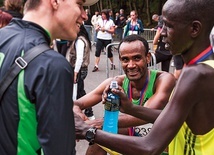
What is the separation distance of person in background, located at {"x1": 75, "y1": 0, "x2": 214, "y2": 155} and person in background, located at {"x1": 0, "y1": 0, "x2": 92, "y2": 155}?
0.46 m

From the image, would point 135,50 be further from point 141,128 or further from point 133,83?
point 141,128

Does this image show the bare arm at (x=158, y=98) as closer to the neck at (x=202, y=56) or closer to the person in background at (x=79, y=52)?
the neck at (x=202, y=56)

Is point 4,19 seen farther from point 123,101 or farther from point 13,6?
point 123,101

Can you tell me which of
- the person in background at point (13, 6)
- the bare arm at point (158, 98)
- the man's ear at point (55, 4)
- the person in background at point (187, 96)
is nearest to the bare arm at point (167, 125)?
the person in background at point (187, 96)

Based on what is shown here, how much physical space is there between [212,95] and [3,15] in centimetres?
299

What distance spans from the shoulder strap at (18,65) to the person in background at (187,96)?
68 cm

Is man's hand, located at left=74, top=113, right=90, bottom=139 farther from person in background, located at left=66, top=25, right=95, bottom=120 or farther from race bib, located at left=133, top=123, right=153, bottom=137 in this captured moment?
person in background, located at left=66, top=25, right=95, bottom=120

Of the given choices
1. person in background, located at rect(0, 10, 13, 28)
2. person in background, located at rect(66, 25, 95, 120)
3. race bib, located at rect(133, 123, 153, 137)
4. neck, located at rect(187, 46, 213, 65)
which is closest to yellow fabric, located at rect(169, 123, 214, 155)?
neck, located at rect(187, 46, 213, 65)

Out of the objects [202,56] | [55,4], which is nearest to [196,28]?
[202,56]

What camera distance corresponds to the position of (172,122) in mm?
2010

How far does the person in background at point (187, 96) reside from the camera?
1973mm

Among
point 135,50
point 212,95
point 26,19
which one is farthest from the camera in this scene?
point 135,50

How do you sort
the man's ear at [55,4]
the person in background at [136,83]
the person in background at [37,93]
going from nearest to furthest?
1. the person in background at [37,93]
2. the man's ear at [55,4]
3. the person in background at [136,83]

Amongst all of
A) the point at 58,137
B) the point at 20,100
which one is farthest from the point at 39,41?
the point at 58,137
